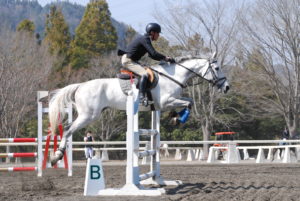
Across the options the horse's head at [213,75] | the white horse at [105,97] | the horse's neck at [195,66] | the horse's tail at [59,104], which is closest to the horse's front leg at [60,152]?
the white horse at [105,97]

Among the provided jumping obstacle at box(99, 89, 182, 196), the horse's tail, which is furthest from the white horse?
jumping obstacle at box(99, 89, 182, 196)

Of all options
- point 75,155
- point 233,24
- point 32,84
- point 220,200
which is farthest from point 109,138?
point 220,200

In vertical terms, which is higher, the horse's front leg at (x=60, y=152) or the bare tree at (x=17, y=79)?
the bare tree at (x=17, y=79)

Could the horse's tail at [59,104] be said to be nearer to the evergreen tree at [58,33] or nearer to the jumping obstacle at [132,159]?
the jumping obstacle at [132,159]

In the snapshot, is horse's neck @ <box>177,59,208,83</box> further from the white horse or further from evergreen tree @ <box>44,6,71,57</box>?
evergreen tree @ <box>44,6,71,57</box>

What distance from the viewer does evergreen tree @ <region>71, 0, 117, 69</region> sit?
4550 cm

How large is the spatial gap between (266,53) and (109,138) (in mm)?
12094

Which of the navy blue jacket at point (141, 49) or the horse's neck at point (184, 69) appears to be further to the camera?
the horse's neck at point (184, 69)

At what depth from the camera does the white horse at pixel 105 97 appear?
33.0ft

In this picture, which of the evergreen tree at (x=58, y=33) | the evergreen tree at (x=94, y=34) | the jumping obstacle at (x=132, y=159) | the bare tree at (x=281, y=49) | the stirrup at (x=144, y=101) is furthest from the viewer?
the evergreen tree at (x=58, y=33)

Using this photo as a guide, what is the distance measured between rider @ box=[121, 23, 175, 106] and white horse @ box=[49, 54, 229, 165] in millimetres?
303

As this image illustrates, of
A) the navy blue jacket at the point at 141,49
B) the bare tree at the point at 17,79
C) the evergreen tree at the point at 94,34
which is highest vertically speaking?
the evergreen tree at the point at 94,34

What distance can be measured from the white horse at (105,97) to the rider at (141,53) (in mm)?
303

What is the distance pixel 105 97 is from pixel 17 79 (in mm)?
22043
